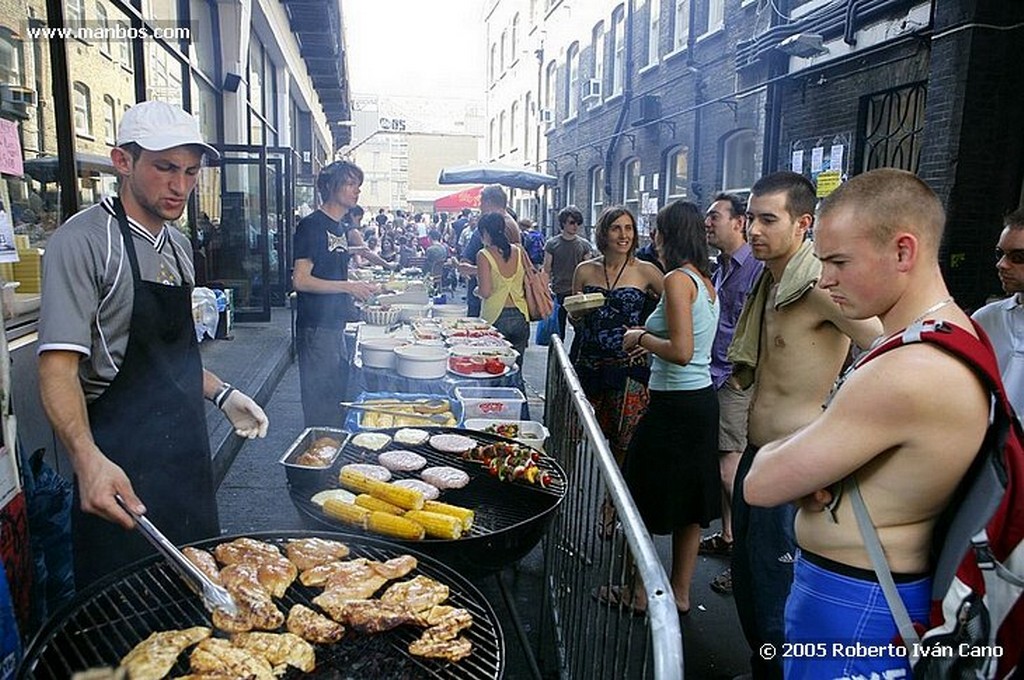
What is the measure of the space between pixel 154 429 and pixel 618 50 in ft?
57.8

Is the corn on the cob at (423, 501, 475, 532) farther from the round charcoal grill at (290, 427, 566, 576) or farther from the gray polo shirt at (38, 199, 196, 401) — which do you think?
the gray polo shirt at (38, 199, 196, 401)

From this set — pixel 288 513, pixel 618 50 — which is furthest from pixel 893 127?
pixel 618 50

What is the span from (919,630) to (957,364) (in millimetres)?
711

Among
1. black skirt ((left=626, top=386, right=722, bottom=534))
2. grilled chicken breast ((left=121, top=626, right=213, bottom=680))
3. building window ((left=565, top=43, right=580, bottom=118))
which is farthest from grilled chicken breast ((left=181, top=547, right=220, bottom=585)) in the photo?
building window ((left=565, top=43, right=580, bottom=118))

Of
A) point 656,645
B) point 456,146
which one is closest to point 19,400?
point 656,645

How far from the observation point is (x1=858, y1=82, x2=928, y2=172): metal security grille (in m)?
8.20

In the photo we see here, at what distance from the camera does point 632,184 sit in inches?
694

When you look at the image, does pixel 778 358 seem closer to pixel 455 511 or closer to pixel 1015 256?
pixel 1015 256

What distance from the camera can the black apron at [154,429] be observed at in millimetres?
2467

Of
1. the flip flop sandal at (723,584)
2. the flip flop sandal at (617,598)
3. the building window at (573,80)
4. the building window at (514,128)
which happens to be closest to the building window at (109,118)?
the flip flop sandal at (617,598)

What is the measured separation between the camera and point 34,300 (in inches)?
167

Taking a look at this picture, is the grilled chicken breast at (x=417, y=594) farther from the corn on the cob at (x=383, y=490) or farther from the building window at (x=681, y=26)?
the building window at (x=681, y=26)

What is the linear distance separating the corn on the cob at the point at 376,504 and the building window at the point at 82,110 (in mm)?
3764

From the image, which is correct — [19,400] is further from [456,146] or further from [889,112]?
[456,146]
